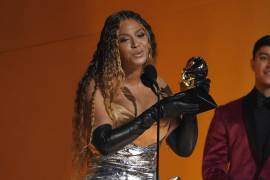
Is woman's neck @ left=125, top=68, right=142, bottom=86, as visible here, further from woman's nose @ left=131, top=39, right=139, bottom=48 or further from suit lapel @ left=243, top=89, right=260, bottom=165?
suit lapel @ left=243, top=89, right=260, bottom=165

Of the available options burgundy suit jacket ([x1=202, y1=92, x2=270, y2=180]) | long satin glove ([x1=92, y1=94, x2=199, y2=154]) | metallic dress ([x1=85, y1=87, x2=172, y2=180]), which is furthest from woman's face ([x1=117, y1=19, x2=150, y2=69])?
burgundy suit jacket ([x1=202, y1=92, x2=270, y2=180])

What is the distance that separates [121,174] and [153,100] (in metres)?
0.33

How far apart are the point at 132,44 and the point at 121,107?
0.25 m

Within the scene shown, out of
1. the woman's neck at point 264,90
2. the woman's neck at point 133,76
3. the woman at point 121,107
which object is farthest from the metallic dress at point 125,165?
the woman's neck at point 264,90

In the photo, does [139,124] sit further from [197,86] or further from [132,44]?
[132,44]

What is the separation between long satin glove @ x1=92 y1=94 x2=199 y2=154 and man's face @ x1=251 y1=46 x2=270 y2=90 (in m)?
0.46

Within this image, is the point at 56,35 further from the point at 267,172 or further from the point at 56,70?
the point at 267,172

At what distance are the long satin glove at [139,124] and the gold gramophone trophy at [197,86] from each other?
2cm

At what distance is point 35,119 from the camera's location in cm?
457

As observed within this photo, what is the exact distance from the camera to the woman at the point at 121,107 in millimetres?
2914

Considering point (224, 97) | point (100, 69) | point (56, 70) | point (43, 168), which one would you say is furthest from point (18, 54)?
point (100, 69)

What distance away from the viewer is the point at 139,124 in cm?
275

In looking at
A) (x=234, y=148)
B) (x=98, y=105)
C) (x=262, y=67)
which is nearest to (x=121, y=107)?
(x=98, y=105)

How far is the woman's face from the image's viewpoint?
2934 millimetres
